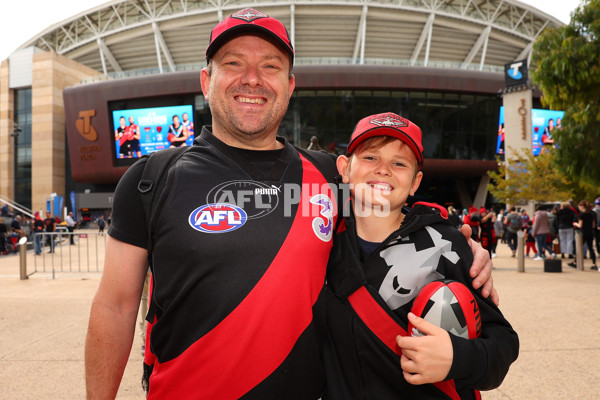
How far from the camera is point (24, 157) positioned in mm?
46312

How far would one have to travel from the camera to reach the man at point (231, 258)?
5.25ft

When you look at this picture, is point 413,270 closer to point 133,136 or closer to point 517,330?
point 517,330

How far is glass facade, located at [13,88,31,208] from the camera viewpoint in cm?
4631

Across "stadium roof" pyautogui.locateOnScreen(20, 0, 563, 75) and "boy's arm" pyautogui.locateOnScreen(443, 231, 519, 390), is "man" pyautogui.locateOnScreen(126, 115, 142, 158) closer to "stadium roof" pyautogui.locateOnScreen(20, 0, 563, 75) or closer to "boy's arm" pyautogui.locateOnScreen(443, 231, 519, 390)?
"stadium roof" pyautogui.locateOnScreen(20, 0, 563, 75)

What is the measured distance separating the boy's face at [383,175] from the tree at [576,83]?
31.2ft

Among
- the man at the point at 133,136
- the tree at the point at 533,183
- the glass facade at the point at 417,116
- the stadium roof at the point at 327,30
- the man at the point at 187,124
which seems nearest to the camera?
Answer: the tree at the point at 533,183

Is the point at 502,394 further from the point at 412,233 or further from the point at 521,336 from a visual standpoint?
the point at 412,233

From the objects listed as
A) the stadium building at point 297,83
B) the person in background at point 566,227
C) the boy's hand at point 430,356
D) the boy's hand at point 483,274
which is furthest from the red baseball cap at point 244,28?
the stadium building at point 297,83

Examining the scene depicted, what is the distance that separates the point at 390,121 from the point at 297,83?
115 feet

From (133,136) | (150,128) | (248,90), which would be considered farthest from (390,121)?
(133,136)

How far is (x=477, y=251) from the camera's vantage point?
6.23ft

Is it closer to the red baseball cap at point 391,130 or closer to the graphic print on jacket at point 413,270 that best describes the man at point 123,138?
the red baseball cap at point 391,130

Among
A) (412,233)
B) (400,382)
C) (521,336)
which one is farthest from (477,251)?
(521,336)

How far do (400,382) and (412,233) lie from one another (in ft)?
2.16
